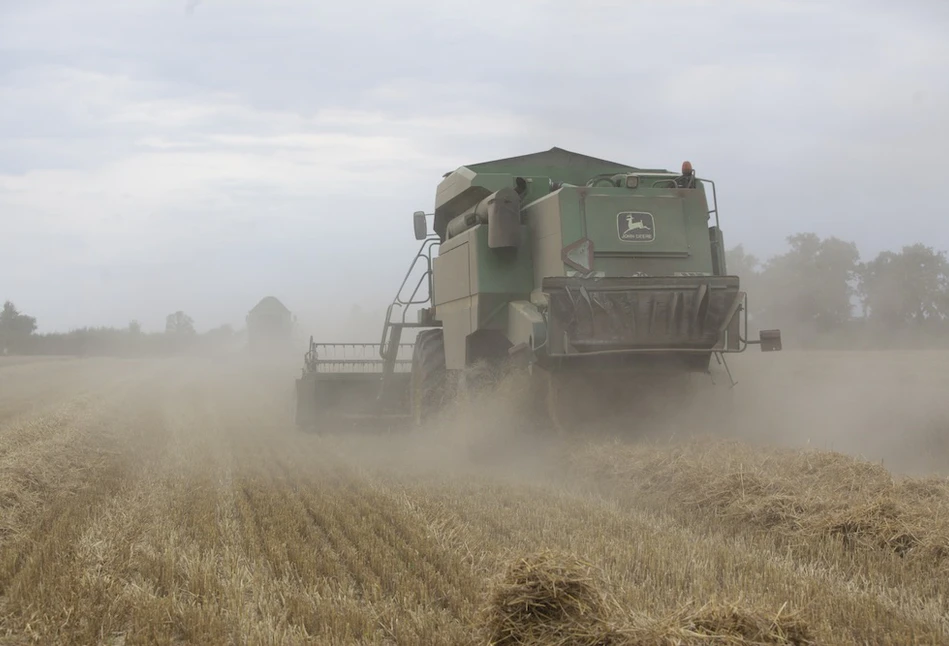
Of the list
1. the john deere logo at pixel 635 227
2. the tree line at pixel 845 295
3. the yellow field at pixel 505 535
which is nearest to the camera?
the yellow field at pixel 505 535

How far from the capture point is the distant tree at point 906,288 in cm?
2398

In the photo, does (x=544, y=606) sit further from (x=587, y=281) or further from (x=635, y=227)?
(x=635, y=227)

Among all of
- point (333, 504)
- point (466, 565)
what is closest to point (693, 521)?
point (466, 565)

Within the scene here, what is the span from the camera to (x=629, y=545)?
4.88 m

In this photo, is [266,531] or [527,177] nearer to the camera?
[266,531]

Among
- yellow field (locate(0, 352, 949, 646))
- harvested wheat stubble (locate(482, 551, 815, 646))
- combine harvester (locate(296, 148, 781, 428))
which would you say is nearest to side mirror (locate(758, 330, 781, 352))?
combine harvester (locate(296, 148, 781, 428))

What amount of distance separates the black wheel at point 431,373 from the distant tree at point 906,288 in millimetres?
17290

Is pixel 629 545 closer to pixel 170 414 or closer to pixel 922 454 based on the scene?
pixel 922 454

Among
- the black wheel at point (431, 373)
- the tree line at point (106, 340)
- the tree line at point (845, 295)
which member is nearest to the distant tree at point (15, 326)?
the tree line at point (106, 340)

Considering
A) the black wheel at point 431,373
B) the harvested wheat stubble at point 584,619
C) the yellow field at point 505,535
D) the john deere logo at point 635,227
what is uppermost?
the john deere logo at point 635,227

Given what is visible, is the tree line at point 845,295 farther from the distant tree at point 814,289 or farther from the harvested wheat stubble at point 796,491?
the harvested wheat stubble at point 796,491

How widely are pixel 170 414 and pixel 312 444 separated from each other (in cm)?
652

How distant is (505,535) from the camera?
214 inches

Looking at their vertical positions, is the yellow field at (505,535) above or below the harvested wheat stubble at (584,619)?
below
